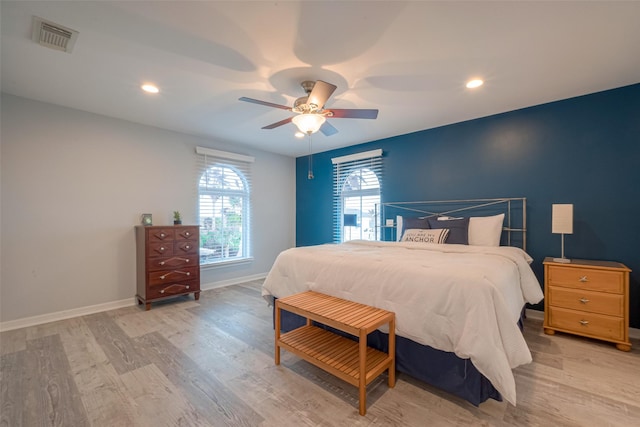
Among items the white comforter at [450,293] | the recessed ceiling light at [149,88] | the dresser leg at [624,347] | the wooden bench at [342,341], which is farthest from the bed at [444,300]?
the recessed ceiling light at [149,88]

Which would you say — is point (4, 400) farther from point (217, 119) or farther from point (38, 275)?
point (217, 119)

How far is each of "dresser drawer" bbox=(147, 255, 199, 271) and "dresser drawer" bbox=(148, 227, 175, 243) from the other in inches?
10.3

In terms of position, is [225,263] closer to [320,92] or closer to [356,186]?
[356,186]

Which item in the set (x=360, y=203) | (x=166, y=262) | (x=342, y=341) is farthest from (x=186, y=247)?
(x=360, y=203)

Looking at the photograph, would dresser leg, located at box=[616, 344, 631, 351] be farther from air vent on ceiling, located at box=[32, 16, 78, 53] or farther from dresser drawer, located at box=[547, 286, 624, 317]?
air vent on ceiling, located at box=[32, 16, 78, 53]

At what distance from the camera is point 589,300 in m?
2.47

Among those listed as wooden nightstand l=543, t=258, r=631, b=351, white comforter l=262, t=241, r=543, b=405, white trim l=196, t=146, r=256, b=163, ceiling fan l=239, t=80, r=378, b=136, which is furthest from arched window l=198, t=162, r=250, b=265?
wooden nightstand l=543, t=258, r=631, b=351

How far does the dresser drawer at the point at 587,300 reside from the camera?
2.36m

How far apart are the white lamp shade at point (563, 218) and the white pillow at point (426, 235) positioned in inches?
40.0

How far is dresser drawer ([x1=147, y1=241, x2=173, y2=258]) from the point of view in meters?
3.49

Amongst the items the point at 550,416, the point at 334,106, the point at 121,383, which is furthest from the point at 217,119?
the point at 550,416

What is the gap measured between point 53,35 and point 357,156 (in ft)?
12.5

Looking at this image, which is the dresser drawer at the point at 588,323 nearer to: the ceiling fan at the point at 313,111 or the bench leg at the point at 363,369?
the bench leg at the point at 363,369

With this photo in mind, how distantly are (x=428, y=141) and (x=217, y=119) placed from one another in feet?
9.91
